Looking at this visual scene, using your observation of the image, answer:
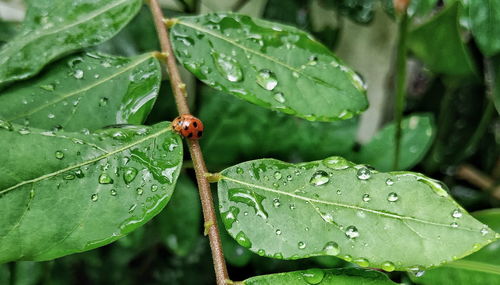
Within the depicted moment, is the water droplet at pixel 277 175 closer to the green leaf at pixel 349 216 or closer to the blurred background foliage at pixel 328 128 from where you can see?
the green leaf at pixel 349 216

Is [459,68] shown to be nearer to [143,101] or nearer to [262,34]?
[262,34]

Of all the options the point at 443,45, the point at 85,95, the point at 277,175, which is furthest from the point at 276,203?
the point at 443,45

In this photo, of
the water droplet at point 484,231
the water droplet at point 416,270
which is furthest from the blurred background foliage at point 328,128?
the water droplet at point 484,231

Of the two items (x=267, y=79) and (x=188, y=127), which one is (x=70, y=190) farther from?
(x=267, y=79)

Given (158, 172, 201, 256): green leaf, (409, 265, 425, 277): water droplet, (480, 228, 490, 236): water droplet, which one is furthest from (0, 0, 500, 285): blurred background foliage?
(480, 228, 490, 236): water droplet

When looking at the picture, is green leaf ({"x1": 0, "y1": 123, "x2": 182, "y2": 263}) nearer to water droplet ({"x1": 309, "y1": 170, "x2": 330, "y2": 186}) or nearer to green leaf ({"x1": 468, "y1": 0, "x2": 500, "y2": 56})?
water droplet ({"x1": 309, "y1": 170, "x2": 330, "y2": 186})

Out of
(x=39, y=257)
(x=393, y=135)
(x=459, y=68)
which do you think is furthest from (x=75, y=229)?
(x=459, y=68)
